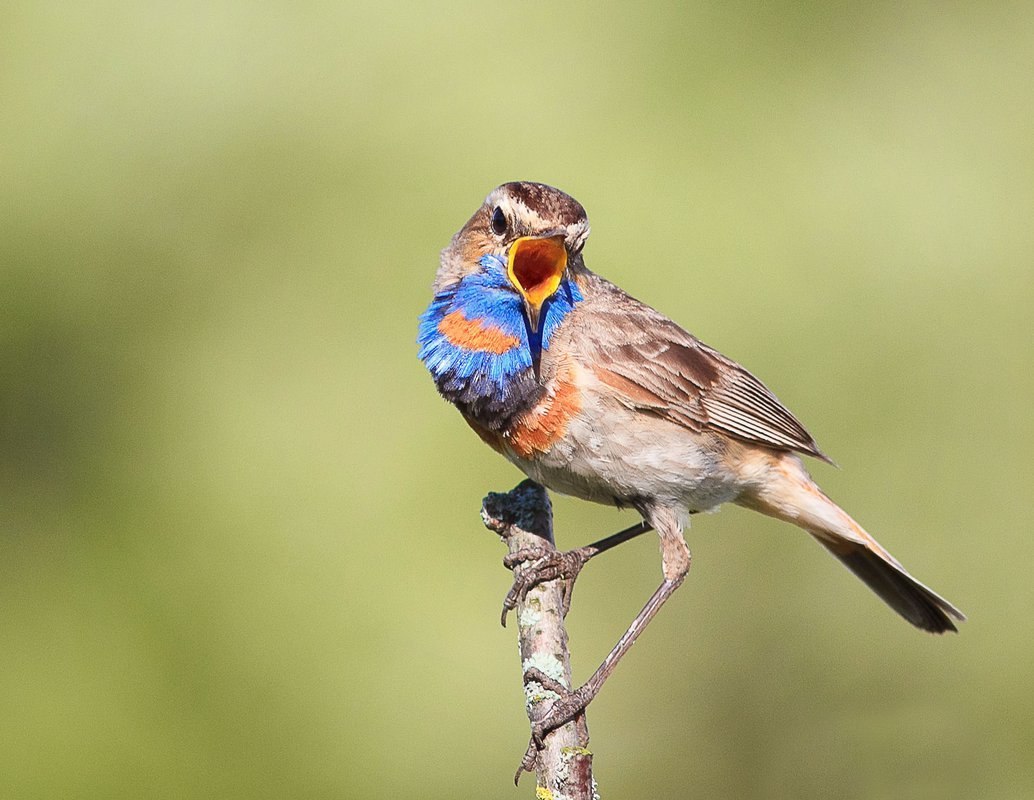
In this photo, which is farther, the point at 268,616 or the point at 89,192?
the point at 89,192

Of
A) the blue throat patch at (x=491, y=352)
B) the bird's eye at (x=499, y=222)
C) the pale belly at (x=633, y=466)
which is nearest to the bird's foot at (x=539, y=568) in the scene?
the pale belly at (x=633, y=466)

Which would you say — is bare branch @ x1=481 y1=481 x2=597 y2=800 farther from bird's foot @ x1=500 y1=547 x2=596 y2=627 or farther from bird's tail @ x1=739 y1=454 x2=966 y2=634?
bird's tail @ x1=739 y1=454 x2=966 y2=634

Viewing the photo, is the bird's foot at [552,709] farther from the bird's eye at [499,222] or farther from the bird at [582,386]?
the bird's eye at [499,222]

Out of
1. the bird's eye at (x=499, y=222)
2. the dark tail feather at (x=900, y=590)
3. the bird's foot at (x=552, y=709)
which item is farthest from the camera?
the dark tail feather at (x=900, y=590)

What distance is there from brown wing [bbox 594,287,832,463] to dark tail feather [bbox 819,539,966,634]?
659mm

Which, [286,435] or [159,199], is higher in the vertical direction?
[159,199]

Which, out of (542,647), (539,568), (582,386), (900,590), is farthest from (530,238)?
(900,590)

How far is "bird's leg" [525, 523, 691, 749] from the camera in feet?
12.5

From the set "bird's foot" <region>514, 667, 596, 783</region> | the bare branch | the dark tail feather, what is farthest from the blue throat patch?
the dark tail feather

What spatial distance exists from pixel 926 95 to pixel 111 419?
14.8 ft

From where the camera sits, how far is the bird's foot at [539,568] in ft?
14.6

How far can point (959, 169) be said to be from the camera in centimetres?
674

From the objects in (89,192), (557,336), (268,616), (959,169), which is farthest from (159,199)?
(959,169)

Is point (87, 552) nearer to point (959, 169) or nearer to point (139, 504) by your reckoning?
point (139, 504)
